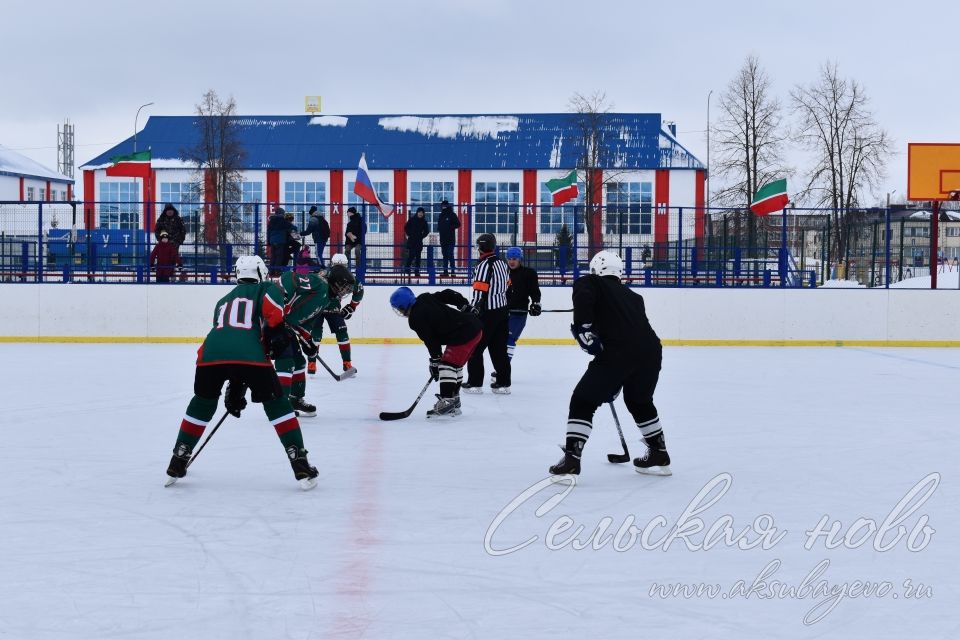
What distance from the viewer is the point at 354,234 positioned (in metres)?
18.8

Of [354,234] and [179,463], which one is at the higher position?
[354,234]

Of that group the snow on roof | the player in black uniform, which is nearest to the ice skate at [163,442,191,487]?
the player in black uniform

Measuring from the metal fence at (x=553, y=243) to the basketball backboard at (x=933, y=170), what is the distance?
1.33m

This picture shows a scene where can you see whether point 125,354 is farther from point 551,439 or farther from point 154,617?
point 154,617

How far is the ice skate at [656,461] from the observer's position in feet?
20.8

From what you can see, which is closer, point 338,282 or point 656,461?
point 656,461

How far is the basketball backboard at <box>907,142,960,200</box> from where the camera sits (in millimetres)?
20594

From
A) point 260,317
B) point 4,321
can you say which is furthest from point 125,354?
point 260,317

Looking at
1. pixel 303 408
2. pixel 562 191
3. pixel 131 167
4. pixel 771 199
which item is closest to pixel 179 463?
pixel 303 408

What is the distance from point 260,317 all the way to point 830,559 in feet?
9.97

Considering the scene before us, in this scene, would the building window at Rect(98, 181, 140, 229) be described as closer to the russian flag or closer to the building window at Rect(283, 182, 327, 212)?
the russian flag

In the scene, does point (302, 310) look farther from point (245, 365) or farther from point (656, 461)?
point (656, 461)

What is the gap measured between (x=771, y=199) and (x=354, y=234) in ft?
23.2

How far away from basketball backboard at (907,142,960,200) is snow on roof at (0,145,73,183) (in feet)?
149
